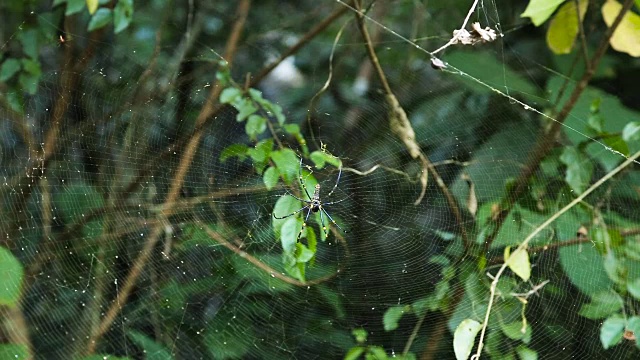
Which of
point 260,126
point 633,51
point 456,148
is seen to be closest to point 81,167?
point 260,126

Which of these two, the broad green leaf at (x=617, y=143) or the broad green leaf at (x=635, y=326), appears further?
the broad green leaf at (x=617, y=143)

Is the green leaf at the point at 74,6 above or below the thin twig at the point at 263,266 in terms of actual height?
above

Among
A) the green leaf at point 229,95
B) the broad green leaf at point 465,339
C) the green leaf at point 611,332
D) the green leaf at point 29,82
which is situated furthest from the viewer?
the green leaf at point 29,82

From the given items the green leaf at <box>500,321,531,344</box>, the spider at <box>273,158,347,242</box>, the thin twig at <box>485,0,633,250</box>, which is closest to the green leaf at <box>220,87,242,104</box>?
the spider at <box>273,158,347,242</box>

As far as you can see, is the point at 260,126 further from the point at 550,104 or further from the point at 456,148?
the point at 550,104

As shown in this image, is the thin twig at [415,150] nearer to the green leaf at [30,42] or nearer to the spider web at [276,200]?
the spider web at [276,200]

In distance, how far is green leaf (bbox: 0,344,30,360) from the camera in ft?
4.35

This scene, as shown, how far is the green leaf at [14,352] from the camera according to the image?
52.2 inches

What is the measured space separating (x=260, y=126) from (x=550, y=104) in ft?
1.89

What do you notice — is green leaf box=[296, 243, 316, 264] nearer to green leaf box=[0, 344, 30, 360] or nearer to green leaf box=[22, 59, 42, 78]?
green leaf box=[0, 344, 30, 360]

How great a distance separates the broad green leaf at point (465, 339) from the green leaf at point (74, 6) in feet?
3.30

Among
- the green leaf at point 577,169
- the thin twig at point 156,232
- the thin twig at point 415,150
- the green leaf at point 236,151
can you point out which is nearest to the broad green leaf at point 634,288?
the green leaf at point 577,169

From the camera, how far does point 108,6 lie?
1.51 metres

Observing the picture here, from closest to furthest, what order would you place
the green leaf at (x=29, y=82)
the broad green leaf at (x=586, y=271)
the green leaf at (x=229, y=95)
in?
the broad green leaf at (x=586, y=271)
the green leaf at (x=229, y=95)
the green leaf at (x=29, y=82)
